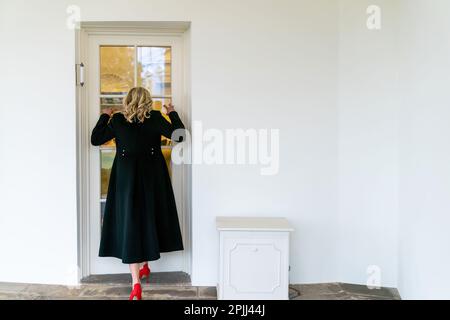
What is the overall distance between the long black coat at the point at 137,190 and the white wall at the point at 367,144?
1360 millimetres

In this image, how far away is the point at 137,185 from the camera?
11.0 feet

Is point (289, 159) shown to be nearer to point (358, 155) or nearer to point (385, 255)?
point (358, 155)

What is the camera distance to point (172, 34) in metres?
3.73

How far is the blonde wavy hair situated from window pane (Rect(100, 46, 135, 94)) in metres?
0.49

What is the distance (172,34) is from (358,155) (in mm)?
1806

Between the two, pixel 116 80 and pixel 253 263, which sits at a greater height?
pixel 116 80

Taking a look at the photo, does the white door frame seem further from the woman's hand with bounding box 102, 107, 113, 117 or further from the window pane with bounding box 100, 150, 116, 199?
the woman's hand with bounding box 102, 107, 113, 117

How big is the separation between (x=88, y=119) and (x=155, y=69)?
0.69 metres

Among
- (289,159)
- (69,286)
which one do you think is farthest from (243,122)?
(69,286)

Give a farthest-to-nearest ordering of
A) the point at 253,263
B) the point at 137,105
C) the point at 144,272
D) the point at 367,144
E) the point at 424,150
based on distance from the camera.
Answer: the point at 144,272 → the point at 367,144 → the point at 137,105 → the point at 253,263 → the point at 424,150

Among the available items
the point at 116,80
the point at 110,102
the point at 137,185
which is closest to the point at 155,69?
the point at 116,80

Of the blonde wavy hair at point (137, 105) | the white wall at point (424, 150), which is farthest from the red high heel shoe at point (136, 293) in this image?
the white wall at point (424, 150)

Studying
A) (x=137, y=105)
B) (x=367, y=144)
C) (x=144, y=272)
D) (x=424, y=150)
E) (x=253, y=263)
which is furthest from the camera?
(x=144, y=272)

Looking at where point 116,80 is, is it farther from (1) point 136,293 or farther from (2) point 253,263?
(2) point 253,263
